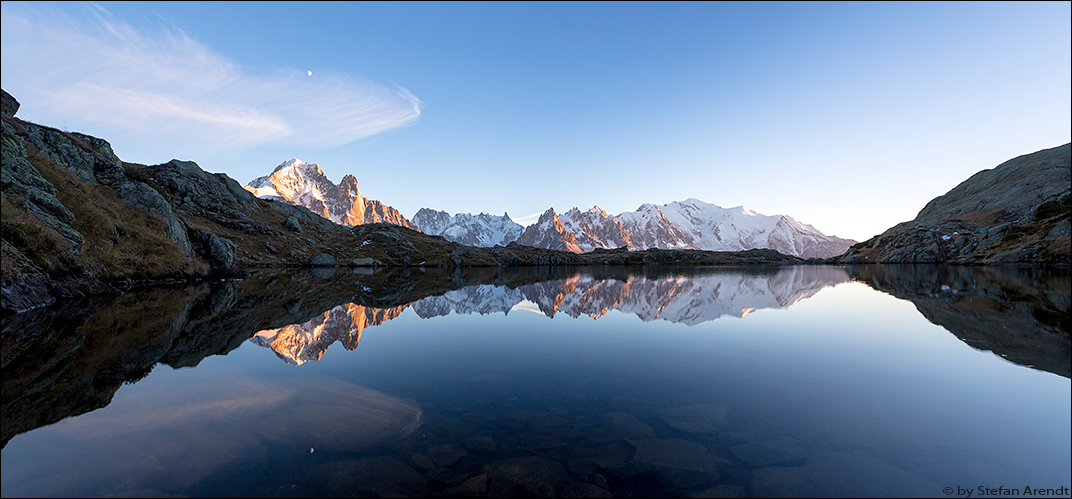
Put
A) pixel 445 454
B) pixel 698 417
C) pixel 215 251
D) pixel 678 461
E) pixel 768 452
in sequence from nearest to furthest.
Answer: pixel 678 461 < pixel 445 454 < pixel 768 452 < pixel 698 417 < pixel 215 251

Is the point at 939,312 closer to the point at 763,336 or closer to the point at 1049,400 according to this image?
the point at 763,336

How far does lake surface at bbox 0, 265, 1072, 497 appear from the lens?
7574mm

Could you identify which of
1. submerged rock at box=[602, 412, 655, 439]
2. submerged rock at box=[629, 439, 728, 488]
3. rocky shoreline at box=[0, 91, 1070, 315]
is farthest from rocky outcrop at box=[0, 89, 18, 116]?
submerged rock at box=[629, 439, 728, 488]

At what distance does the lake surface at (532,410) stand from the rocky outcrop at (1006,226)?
130368mm

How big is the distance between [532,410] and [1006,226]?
208 m

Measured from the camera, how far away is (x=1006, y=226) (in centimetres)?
13338

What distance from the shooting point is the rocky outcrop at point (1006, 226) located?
342 feet

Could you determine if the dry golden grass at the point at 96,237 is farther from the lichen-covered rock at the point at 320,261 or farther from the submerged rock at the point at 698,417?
the lichen-covered rock at the point at 320,261

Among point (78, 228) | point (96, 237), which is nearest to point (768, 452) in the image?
point (96, 237)

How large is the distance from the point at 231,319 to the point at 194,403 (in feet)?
55.0

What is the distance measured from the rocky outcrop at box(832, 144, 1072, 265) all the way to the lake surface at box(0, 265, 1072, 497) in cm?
13037

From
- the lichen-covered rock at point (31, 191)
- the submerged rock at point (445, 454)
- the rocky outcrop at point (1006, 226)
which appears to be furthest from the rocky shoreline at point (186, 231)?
the submerged rock at point (445, 454)

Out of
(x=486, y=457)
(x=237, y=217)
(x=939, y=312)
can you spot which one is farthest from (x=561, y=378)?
(x=237, y=217)

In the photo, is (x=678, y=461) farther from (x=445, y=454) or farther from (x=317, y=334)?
(x=317, y=334)
